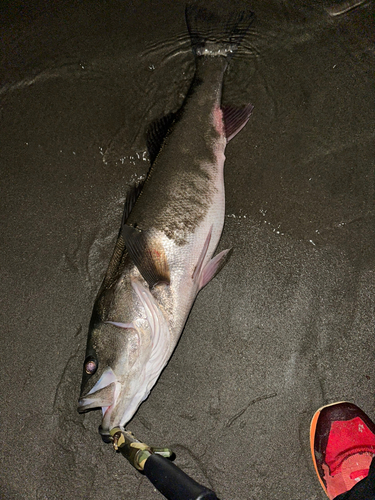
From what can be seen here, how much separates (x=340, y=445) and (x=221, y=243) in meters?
1.88

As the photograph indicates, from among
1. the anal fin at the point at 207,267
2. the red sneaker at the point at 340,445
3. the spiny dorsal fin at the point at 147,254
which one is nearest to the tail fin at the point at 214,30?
the anal fin at the point at 207,267

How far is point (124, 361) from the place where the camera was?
2.55 meters

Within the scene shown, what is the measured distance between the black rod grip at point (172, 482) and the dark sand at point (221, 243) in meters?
0.77

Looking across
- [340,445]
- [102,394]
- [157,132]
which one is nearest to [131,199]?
[157,132]

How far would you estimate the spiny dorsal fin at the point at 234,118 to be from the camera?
3256 millimetres

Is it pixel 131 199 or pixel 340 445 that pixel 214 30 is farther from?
pixel 340 445

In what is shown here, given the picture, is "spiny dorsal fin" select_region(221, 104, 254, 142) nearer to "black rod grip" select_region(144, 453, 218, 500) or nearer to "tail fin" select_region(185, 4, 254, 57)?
"tail fin" select_region(185, 4, 254, 57)

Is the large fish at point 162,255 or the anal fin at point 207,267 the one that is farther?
the anal fin at point 207,267

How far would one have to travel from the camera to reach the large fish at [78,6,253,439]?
2574 mm

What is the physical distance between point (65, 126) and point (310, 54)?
2.37 metres

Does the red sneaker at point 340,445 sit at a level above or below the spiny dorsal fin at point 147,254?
below

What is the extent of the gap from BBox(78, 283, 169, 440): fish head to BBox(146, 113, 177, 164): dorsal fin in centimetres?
121

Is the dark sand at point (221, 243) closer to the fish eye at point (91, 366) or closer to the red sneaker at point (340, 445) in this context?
the red sneaker at point (340, 445)

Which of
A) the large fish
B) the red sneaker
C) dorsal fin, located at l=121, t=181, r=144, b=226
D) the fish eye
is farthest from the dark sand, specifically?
the fish eye
